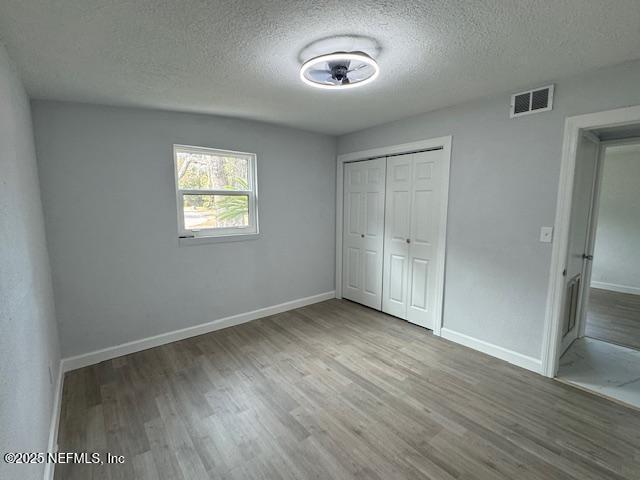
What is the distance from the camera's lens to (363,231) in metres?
4.05

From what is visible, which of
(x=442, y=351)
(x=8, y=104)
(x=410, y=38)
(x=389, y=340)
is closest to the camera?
(x=8, y=104)

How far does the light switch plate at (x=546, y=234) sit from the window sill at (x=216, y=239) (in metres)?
2.90

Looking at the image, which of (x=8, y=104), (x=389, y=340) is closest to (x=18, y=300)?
(x=8, y=104)

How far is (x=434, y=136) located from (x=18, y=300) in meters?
3.42

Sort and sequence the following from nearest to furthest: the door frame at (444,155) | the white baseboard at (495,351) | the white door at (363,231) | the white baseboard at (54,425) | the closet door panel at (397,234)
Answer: the white baseboard at (54,425)
the white baseboard at (495,351)
the door frame at (444,155)
the closet door panel at (397,234)
the white door at (363,231)

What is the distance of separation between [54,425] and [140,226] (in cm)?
168

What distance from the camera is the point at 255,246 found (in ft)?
11.9

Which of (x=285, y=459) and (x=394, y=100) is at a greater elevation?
(x=394, y=100)

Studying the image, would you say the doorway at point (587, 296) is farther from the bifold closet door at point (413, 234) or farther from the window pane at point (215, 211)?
the window pane at point (215, 211)

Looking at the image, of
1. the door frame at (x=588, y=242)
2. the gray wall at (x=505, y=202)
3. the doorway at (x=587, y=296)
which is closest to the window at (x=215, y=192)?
the gray wall at (x=505, y=202)

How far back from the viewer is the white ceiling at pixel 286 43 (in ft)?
4.57

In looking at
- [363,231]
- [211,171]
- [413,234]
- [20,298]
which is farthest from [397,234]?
[20,298]

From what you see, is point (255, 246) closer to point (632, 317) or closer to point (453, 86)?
point (453, 86)

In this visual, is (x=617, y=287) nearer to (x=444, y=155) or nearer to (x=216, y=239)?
(x=444, y=155)
